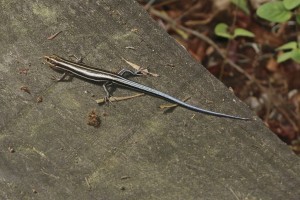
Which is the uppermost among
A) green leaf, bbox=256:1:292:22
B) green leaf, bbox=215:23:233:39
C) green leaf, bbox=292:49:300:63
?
green leaf, bbox=256:1:292:22

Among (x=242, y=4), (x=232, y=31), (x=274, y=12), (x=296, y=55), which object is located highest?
(x=274, y=12)

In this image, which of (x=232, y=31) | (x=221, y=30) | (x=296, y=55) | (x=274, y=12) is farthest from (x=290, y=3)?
(x=232, y=31)

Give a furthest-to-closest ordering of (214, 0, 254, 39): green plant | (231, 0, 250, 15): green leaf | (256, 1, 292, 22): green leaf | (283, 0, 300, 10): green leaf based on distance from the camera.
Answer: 1. (231, 0, 250, 15): green leaf
2. (214, 0, 254, 39): green plant
3. (256, 1, 292, 22): green leaf
4. (283, 0, 300, 10): green leaf

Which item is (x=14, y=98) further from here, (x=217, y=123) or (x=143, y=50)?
(x=217, y=123)

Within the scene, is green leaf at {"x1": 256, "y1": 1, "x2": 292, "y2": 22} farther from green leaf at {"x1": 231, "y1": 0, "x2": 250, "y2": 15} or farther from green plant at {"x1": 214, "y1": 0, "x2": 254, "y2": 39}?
green leaf at {"x1": 231, "y1": 0, "x2": 250, "y2": 15}

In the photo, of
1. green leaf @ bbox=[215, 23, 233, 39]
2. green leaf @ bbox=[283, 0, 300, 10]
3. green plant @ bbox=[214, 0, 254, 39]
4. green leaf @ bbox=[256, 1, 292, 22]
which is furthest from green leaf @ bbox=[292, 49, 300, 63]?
green leaf @ bbox=[215, 23, 233, 39]

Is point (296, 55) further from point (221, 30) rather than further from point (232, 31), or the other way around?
point (232, 31)

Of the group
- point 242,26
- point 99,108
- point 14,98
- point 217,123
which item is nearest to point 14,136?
point 14,98

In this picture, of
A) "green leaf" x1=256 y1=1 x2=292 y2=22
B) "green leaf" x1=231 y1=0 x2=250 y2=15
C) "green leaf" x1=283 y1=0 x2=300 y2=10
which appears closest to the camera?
"green leaf" x1=283 y1=0 x2=300 y2=10

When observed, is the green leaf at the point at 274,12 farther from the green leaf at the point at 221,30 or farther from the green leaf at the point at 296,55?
the green leaf at the point at 221,30

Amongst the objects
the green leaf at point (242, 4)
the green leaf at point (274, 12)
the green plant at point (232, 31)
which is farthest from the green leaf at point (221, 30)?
the green leaf at point (274, 12)

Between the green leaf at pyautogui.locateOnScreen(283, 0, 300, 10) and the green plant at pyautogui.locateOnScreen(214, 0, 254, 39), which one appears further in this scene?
the green plant at pyautogui.locateOnScreen(214, 0, 254, 39)
